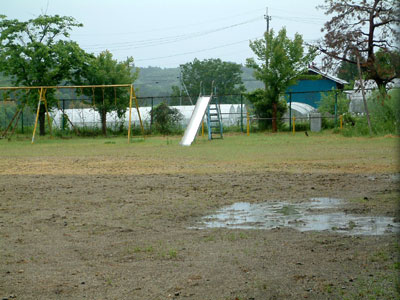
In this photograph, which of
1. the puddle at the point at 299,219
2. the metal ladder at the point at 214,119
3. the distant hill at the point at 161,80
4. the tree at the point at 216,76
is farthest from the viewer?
the distant hill at the point at 161,80

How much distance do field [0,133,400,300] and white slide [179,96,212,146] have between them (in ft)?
37.4

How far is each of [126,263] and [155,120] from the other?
2842cm

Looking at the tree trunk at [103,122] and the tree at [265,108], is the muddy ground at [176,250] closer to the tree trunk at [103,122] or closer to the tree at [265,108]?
the tree trunk at [103,122]

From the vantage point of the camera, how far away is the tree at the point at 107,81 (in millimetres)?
31688

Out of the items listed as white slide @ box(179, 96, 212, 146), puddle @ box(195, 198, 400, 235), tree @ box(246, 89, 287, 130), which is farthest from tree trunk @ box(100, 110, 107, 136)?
puddle @ box(195, 198, 400, 235)

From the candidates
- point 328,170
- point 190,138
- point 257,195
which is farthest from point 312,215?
point 190,138

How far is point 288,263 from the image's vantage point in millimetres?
4715

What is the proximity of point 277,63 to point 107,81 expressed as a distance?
9.81 metres

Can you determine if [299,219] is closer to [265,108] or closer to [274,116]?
[274,116]

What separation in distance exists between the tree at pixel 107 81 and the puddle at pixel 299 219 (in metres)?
24.1

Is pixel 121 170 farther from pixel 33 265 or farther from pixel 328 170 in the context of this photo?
pixel 33 265

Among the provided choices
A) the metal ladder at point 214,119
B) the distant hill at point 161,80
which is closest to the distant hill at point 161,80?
the distant hill at point 161,80

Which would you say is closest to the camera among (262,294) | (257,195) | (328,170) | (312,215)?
(262,294)

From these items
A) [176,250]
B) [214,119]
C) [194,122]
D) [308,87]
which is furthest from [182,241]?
[308,87]
